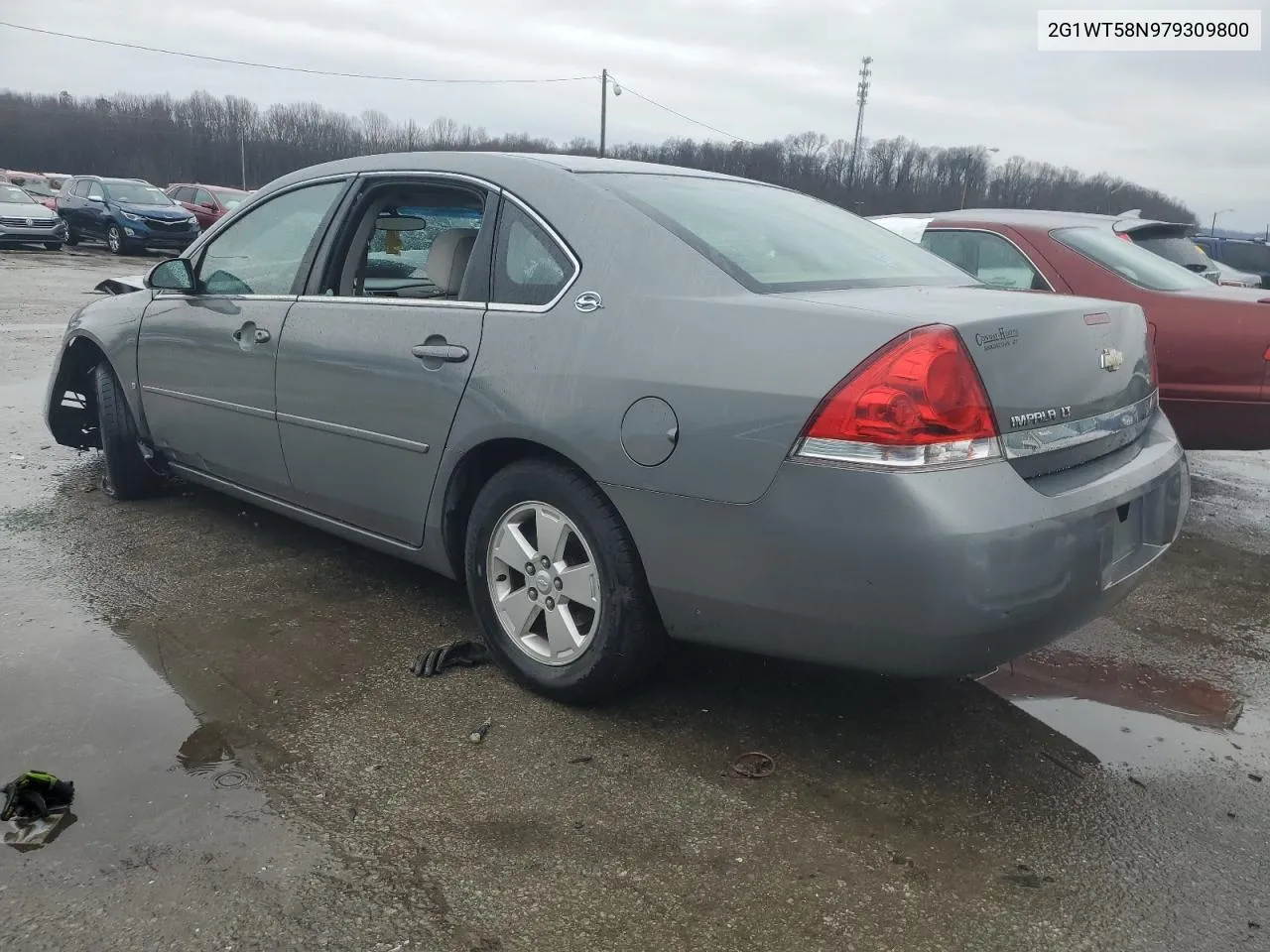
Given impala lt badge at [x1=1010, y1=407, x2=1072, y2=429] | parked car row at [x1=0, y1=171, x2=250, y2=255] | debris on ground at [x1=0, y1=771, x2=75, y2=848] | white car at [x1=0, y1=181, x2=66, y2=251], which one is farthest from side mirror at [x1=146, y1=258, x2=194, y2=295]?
white car at [x1=0, y1=181, x2=66, y2=251]

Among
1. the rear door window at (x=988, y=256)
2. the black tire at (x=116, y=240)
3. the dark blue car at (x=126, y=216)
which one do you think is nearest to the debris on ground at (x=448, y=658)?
the rear door window at (x=988, y=256)

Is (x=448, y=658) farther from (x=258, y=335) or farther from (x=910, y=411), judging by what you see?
(x=910, y=411)

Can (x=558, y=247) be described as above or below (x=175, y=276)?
above

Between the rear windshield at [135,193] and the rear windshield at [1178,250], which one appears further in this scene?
the rear windshield at [135,193]

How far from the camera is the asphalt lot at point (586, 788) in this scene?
2.07m

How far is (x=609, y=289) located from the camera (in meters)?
2.76

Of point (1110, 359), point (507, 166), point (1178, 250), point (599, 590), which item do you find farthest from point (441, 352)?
point (1178, 250)

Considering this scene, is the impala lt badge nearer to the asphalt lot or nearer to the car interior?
the asphalt lot

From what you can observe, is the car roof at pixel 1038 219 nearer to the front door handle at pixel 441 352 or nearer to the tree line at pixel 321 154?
the front door handle at pixel 441 352

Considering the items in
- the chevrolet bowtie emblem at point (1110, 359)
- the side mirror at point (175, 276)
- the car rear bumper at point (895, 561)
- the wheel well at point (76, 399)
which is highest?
the chevrolet bowtie emblem at point (1110, 359)

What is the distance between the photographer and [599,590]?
2750 millimetres

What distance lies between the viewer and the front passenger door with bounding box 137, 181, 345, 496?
375cm

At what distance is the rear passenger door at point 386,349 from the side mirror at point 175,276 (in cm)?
81

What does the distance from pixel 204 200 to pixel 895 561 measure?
25.7 meters
